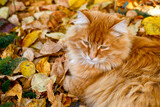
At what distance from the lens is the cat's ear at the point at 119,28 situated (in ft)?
6.82

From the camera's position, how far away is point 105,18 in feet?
7.45

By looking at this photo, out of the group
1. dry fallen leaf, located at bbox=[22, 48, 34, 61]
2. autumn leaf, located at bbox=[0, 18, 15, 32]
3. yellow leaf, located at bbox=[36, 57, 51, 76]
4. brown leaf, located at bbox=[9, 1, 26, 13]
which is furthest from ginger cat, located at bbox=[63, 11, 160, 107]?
brown leaf, located at bbox=[9, 1, 26, 13]

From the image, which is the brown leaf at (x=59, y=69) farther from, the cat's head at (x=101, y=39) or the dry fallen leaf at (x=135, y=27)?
the dry fallen leaf at (x=135, y=27)

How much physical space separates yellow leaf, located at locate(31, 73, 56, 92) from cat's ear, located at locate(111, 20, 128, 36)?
1197 millimetres

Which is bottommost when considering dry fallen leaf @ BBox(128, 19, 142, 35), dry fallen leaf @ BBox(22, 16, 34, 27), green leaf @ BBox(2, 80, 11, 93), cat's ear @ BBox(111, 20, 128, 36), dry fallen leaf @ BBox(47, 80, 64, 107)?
dry fallen leaf @ BBox(47, 80, 64, 107)

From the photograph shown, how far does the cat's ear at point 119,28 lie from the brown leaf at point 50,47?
4.32ft

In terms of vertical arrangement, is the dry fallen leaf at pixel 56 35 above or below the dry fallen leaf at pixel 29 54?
above

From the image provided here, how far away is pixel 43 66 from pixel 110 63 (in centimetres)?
121

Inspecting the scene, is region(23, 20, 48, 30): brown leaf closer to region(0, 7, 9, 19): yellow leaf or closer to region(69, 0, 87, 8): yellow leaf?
region(0, 7, 9, 19): yellow leaf

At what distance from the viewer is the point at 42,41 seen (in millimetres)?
3381

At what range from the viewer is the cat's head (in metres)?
2.19

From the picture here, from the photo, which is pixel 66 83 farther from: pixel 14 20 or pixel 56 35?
pixel 14 20

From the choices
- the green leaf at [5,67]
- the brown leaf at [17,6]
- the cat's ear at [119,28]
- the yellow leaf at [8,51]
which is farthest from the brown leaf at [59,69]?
the brown leaf at [17,6]

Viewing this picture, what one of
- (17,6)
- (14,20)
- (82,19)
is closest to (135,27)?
(82,19)
